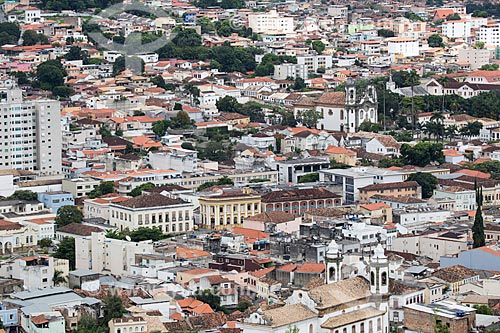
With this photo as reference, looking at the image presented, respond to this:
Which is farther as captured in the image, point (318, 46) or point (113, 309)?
point (318, 46)

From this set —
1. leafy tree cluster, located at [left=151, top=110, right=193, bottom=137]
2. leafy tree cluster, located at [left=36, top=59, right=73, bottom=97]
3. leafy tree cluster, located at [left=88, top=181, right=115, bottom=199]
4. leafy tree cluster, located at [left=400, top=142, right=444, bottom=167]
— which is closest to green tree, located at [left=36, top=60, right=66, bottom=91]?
leafy tree cluster, located at [left=36, top=59, right=73, bottom=97]

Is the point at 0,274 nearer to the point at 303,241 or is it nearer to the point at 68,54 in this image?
the point at 303,241

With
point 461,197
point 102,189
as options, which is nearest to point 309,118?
point 102,189

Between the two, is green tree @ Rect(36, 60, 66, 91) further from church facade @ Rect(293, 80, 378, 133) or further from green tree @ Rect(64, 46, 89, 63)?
church facade @ Rect(293, 80, 378, 133)

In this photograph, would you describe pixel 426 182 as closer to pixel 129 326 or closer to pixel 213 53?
pixel 129 326

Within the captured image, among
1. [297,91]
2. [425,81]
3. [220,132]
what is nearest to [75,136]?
[220,132]
